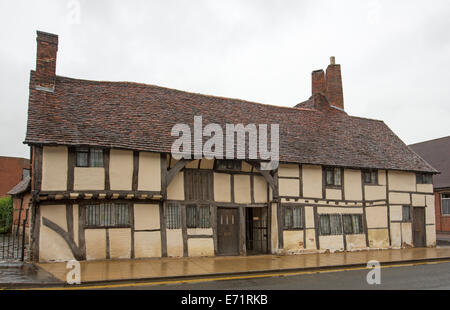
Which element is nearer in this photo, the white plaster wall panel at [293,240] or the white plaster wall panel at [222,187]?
the white plaster wall panel at [222,187]

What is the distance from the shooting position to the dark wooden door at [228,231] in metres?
15.5

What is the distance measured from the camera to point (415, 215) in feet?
65.2

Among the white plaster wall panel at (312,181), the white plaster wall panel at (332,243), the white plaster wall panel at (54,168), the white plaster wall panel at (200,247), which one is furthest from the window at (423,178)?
the white plaster wall panel at (54,168)

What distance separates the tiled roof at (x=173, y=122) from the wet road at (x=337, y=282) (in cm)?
594

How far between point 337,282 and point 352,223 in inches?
341

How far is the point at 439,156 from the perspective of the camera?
1286 inches

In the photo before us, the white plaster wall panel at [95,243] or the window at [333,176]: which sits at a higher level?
the window at [333,176]

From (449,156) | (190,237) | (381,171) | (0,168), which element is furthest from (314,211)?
(0,168)

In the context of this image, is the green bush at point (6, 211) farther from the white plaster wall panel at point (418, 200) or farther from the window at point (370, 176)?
the white plaster wall panel at point (418, 200)

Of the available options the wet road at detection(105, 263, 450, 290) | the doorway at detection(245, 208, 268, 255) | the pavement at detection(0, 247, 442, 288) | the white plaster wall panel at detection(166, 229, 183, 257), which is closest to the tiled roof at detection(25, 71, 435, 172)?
the doorway at detection(245, 208, 268, 255)

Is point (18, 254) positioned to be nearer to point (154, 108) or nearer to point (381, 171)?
point (154, 108)

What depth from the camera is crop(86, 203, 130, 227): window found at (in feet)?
43.5

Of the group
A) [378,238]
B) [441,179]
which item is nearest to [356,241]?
[378,238]

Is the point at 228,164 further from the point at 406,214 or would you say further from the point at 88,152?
the point at 406,214
